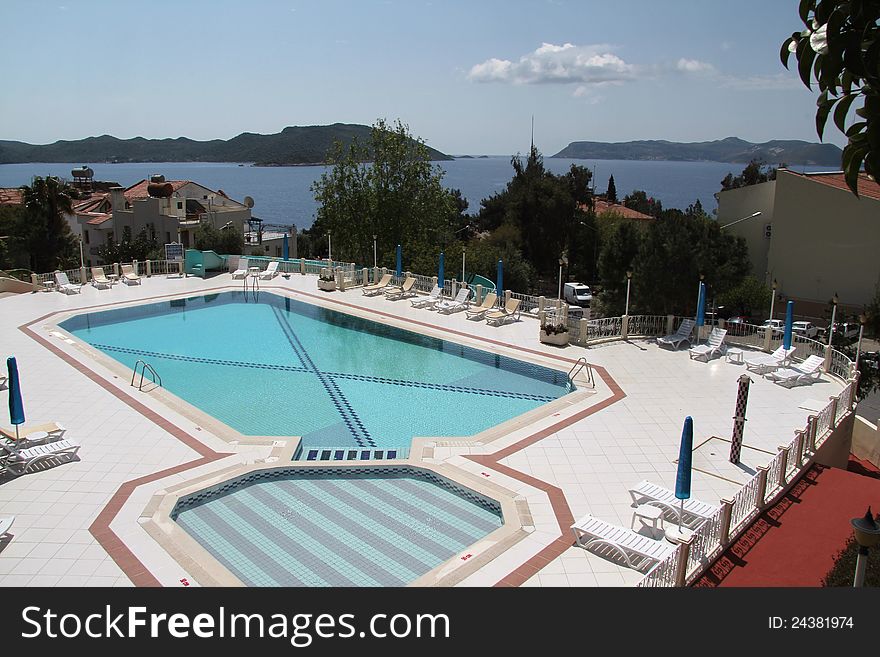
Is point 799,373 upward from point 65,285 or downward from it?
downward

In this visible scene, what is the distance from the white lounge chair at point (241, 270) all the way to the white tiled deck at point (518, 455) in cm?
968

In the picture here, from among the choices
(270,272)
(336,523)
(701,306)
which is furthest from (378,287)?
(336,523)

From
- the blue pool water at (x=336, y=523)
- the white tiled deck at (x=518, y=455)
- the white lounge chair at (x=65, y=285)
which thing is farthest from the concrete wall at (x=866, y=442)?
the white lounge chair at (x=65, y=285)

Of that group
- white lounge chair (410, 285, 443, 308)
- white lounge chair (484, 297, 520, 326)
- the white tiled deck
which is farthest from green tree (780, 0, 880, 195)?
white lounge chair (410, 285, 443, 308)

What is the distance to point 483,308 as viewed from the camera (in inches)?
840

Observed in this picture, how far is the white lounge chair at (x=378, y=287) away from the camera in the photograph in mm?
24359

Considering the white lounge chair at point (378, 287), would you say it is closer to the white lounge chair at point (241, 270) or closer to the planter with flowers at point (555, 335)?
the white lounge chair at point (241, 270)

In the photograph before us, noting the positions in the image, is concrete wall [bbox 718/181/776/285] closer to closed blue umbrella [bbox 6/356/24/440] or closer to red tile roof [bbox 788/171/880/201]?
red tile roof [bbox 788/171/880/201]

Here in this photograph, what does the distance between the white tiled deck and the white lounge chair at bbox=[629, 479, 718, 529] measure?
39 cm

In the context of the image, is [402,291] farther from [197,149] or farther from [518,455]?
[197,149]

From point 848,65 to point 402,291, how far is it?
66.8 ft

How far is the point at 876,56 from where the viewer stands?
4129mm
